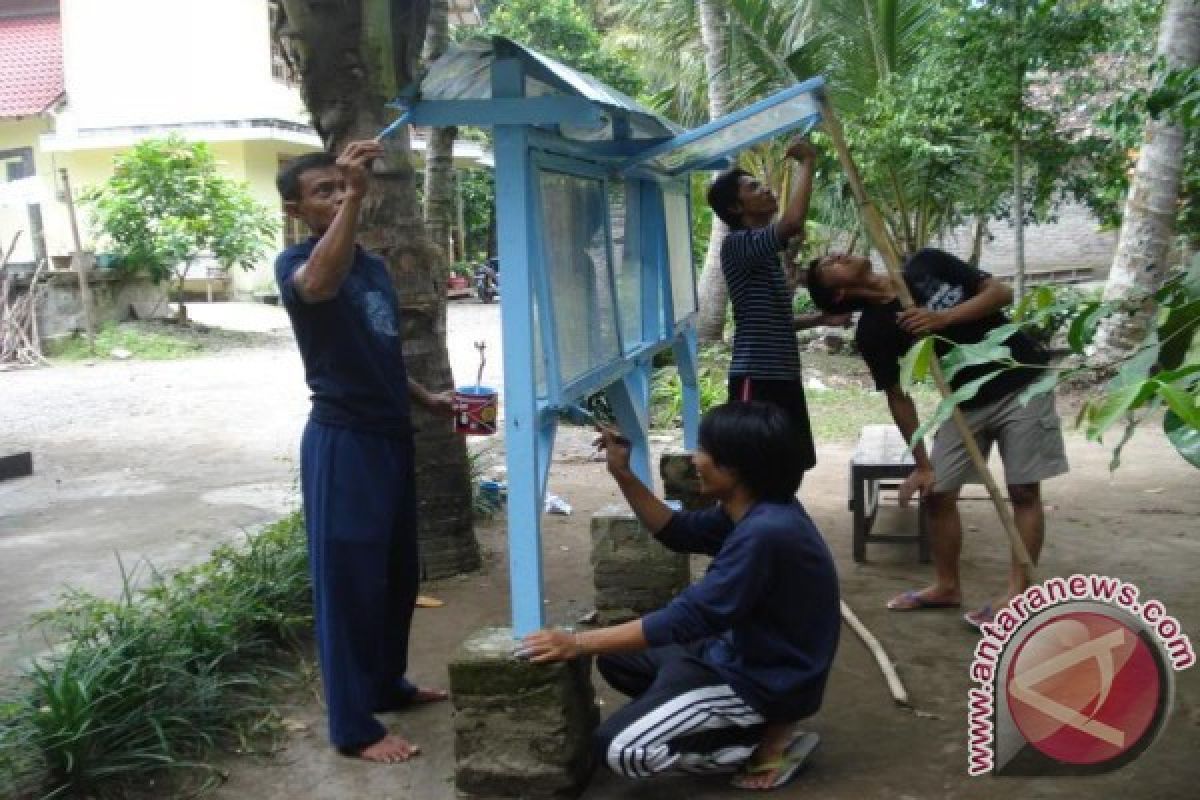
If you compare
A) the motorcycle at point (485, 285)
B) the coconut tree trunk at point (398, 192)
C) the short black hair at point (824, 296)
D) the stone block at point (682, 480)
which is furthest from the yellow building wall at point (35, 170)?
the short black hair at point (824, 296)

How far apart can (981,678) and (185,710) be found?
2389mm

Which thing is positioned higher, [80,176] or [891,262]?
[80,176]

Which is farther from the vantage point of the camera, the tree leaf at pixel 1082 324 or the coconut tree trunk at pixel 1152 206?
the coconut tree trunk at pixel 1152 206

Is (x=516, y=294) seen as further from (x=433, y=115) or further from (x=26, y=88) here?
(x=26, y=88)

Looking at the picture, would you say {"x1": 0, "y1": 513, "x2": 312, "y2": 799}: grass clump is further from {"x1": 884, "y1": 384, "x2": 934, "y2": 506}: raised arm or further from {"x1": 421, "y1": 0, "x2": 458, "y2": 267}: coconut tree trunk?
{"x1": 421, "y1": 0, "x2": 458, "y2": 267}: coconut tree trunk

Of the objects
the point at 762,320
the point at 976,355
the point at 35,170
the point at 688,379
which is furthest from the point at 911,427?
the point at 35,170

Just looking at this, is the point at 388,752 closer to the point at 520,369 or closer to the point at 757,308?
the point at 520,369

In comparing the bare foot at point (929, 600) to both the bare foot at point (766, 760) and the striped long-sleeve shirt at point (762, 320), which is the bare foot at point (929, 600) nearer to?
the striped long-sleeve shirt at point (762, 320)

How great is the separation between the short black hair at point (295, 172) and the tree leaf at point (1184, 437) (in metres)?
2.39

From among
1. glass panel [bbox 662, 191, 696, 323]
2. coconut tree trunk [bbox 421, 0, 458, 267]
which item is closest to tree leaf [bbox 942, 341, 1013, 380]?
glass panel [bbox 662, 191, 696, 323]

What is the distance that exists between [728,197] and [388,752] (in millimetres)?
2495

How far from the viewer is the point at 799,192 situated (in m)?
4.15

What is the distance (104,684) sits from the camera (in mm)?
3430

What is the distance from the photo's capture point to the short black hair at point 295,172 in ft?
11.0
